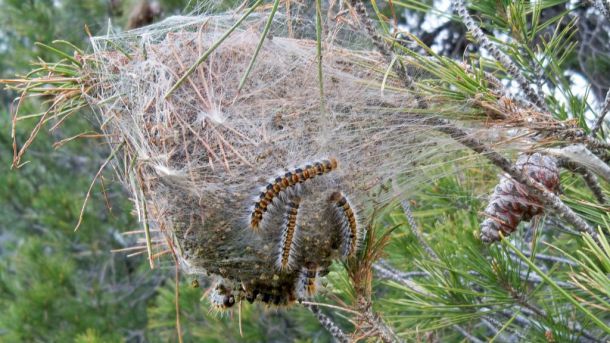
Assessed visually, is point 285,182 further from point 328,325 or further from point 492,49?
point 328,325

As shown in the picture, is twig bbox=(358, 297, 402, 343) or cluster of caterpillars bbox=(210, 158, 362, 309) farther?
twig bbox=(358, 297, 402, 343)

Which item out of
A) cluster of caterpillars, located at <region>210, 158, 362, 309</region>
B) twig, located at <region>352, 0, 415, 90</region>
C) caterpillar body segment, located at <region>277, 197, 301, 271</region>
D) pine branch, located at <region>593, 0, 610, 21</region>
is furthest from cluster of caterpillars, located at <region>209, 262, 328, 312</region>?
pine branch, located at <region>593, 0, 610, 21</region>

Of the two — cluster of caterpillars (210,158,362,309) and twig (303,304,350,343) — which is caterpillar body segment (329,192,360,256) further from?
twig (303,304,350,343)

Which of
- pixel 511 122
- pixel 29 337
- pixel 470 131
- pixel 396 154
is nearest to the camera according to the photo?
pixel 511 122

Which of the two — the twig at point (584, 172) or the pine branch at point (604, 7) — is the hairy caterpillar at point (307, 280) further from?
the pine branch at point (604, 7)

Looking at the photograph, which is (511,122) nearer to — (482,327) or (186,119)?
(186,119)

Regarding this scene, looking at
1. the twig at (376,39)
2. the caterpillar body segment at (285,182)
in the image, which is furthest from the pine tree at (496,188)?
the caterpillar body segment at (285,182)

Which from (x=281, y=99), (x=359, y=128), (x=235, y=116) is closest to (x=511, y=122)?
(x=359, y=128)
